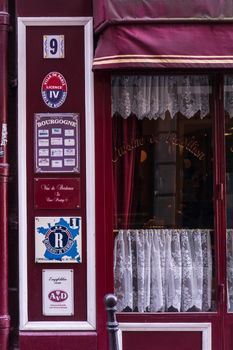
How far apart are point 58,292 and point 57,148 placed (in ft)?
4.41

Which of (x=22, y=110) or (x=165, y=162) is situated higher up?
(x=22, y=110)

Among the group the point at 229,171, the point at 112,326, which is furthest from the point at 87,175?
the point at 112,326

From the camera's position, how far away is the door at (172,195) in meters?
6.41

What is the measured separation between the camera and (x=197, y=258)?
645 cm

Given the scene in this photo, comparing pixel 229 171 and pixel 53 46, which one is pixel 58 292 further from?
pixel 53 46

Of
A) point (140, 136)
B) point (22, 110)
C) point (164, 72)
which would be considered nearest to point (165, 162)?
point (140, 136)

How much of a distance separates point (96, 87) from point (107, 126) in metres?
0.38

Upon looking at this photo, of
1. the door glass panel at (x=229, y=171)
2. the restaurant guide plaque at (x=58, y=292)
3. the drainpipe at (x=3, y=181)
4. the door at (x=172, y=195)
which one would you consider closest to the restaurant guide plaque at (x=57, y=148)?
the drainpipe at (x=3, y=181)

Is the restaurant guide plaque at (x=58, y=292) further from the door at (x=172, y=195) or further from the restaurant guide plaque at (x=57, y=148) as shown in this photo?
the restaurant guide plaque at (x=57, y=148)

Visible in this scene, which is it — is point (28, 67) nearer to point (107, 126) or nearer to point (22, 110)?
point (22, 110)

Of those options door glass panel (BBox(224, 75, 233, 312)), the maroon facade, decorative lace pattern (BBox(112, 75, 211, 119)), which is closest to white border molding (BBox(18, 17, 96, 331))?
the maroon facade

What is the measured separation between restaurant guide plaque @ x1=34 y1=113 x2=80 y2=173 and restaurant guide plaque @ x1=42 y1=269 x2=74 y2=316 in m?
0.96

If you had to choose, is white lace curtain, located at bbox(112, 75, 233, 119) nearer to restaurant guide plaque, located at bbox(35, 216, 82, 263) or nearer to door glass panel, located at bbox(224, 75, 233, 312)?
door glass panel, located at bbox(224, 75, 233, 312)

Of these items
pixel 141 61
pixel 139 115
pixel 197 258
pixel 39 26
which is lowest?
pixel 197 258
